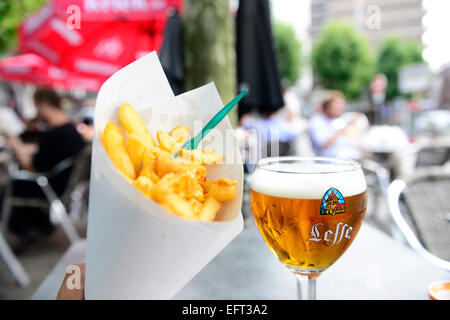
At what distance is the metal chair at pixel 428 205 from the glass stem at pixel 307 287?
0.78 metres

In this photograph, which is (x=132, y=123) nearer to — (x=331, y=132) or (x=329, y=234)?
(x=329, y=234)

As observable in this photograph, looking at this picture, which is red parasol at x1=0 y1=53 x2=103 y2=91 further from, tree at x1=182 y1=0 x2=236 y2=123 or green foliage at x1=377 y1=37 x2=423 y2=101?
green foliage at x1=377 y1=37 x2=423 y2=101

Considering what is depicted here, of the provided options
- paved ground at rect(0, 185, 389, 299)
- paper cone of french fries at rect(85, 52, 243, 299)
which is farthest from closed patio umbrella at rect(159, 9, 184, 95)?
paved ground at rect(0, 185, 389, 299)

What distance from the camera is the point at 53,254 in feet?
11.4

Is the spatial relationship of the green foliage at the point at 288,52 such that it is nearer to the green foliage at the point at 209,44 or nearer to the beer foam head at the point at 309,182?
the green foliage at the point at 209,44

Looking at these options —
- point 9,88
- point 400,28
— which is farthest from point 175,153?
point 400,28

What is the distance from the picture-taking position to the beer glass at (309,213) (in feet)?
1.82

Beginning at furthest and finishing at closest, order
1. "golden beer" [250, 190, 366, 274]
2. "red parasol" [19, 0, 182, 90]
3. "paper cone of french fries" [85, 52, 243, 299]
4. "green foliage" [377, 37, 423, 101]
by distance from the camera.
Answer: "green foliage" [377, 37, 423, 101] → "red parasol" [19, 0, 182, 90] → "golden beer" [250, 190, 366, 274] → "paper cone of french fries" [85, 52, 243, 299]

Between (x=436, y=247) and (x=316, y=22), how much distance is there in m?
41.0

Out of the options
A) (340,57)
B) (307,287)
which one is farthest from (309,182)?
(340,57)

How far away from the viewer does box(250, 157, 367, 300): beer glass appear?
554mm

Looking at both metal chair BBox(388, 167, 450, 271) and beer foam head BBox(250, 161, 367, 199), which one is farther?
metal chair BBox(388, 167, 450, 271)
